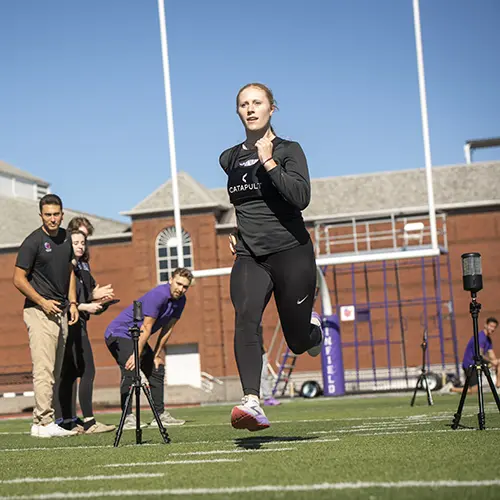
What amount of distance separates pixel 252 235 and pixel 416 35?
1614cm

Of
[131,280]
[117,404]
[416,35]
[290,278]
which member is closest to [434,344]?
[131,280]

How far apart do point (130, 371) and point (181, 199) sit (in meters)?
35.6

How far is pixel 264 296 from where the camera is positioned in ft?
17.6

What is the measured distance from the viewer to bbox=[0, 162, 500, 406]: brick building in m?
41.2

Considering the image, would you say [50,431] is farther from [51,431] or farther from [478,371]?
[478,371]

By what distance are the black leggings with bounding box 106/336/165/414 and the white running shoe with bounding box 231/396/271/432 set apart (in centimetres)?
432

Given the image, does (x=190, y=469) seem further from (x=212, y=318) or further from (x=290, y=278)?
(x=212, y=318)

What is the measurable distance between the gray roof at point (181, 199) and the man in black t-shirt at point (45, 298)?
117 feet

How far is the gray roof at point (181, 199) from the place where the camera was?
145ft

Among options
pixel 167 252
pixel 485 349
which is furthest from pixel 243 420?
pixel 167 252

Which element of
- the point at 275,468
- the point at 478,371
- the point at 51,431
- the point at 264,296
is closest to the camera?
the point at 275,468

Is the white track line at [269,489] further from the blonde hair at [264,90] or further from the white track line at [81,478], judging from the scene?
the blonde hair at [264,90]

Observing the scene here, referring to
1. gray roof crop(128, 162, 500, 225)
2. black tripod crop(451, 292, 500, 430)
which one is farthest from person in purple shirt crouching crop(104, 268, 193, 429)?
gray roof crop(128, 162, 500, 225)

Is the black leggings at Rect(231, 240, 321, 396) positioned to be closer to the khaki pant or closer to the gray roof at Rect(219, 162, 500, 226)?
the khaki pant
